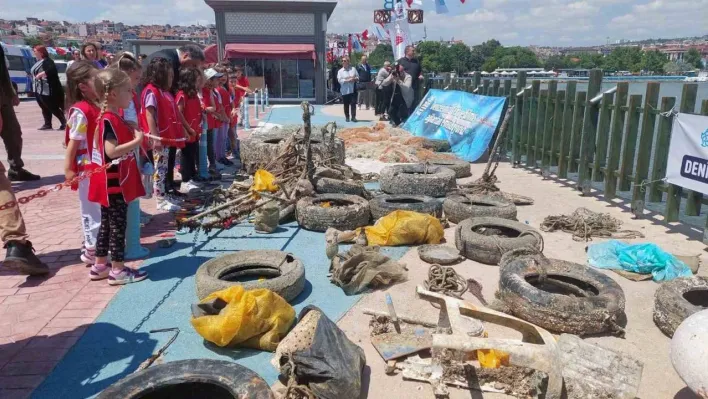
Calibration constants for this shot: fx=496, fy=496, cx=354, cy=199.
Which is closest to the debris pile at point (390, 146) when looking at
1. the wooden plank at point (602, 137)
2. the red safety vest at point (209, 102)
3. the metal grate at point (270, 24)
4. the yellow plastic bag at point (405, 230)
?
the wooden plank at point (602, 137)

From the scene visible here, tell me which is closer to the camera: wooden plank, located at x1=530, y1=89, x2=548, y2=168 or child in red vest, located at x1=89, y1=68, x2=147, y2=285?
child in red vest, located at x1=89, y1=68, x2=147, y2=285

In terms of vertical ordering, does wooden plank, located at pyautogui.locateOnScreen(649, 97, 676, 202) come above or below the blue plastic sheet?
above

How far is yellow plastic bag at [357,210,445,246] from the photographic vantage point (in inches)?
217

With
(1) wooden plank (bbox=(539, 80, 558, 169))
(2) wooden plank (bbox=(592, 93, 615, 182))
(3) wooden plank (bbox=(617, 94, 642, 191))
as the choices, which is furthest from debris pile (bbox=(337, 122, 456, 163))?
(3) wooden plank (bbox=(617, 94, 642, 191))

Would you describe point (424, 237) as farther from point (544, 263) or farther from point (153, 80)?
point (153, 80)

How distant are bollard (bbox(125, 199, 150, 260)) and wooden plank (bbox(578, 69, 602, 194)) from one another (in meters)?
6.56

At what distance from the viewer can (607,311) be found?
363 cm

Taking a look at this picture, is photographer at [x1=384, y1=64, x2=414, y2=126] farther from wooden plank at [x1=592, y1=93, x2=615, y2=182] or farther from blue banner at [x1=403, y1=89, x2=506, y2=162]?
wooden plank at [x1=592, y1=93, x2=615, y2=182]

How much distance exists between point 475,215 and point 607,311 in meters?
2.67

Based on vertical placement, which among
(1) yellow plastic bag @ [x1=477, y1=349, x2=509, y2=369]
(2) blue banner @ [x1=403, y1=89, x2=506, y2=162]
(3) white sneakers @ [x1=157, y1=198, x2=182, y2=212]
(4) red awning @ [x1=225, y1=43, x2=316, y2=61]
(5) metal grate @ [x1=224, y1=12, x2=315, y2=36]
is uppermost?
(5) metal grate @ [x1=224, y1=12, x2=315, y2=36]

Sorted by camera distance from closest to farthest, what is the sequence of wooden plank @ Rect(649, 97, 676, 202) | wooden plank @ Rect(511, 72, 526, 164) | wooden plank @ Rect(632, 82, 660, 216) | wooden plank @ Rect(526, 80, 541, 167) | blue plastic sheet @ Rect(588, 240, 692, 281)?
blue plastic sheet @ Rect(588, 240, 692, 281)
wooden plank @ Rect(649, 97, 676, 202)
wooden plank @ Rect(632, 82, 660, 216)
wooden plank @ Rect(526, 80, 541, 167)
wooden plank @ Rect(511, 72, 526, 164)

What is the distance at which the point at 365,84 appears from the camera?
67.7ft

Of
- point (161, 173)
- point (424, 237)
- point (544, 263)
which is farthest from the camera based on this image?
point (161, 173)

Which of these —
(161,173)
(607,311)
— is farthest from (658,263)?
(161,173)
